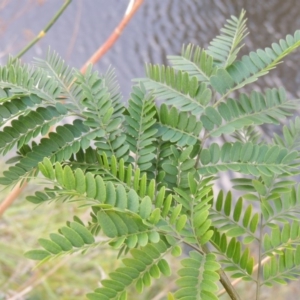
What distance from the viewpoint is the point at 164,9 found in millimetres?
2494

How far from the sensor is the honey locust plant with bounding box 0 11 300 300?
232 millimetres

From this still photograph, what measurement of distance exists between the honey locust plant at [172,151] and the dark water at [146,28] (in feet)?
5.93

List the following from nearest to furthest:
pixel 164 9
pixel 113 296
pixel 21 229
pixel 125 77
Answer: pixel 113 296, pixel 21 229, pixel 125 77, pixel 164 9

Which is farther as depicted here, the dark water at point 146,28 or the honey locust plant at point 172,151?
the dark water at point 146,28

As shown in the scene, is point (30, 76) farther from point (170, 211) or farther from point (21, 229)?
point (21, 229)

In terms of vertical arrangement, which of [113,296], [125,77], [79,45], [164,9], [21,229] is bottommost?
[21,229]

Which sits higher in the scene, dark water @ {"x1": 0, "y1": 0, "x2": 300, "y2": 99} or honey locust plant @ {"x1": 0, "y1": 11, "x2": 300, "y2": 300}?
dark water @ {"x1": 0, "y1": 0, "x2": 300, "y2": 99}

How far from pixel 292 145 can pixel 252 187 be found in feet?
0.14

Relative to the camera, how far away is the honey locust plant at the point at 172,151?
23 cm

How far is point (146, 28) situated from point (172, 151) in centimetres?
222

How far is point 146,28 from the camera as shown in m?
2.37

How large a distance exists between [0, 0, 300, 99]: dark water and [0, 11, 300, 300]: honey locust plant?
1.81 meters

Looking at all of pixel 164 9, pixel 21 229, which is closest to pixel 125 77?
pixel 164 9

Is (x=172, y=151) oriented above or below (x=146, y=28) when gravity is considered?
below
